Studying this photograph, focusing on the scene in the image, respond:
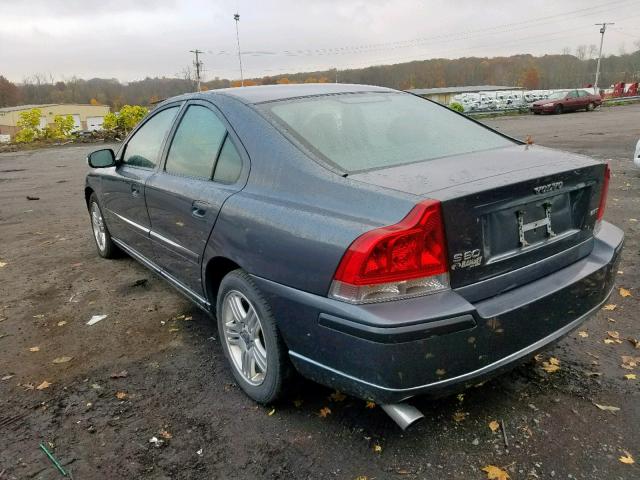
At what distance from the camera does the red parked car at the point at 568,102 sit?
32.9 meters

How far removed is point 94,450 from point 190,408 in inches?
19.7

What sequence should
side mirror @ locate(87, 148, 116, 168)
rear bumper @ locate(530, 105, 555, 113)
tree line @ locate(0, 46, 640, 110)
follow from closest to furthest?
side mirror @ locate(87, 148, 116, 168), rear bumper @ locate(530, 105, 555, 113), tree line @ locate(0, 46, 640, 110)

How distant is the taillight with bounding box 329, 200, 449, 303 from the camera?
1.94m

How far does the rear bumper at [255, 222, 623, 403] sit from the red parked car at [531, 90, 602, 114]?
34.4 metres

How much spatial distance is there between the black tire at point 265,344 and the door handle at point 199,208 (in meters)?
0.40

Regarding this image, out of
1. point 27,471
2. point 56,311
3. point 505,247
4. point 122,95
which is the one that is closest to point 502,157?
point 505,247

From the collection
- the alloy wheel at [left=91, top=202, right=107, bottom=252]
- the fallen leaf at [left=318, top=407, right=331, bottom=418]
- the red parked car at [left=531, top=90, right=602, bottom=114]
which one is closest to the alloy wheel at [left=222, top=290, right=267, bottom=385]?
the fallen leaf at [left=318, top=407, right=331, bottom=418]

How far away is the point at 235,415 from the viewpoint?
2684 mm

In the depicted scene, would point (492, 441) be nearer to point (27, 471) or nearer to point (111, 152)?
point (27, 471)

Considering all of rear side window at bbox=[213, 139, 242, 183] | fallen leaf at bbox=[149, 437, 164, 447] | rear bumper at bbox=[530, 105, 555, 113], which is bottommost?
rear bumper at bbox=[530, 105, 555, 113]

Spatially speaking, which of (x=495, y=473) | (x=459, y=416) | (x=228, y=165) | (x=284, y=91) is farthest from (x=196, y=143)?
(x=495, y=473)

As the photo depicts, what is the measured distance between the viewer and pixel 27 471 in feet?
7.68

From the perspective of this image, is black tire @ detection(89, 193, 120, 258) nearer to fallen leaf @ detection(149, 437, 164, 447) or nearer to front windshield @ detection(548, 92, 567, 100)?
fallen leaf @ detection(149, 437, 164, 447)

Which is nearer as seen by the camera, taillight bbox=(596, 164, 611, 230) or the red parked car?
taillight bbox=(596, 164, 611, 230)
